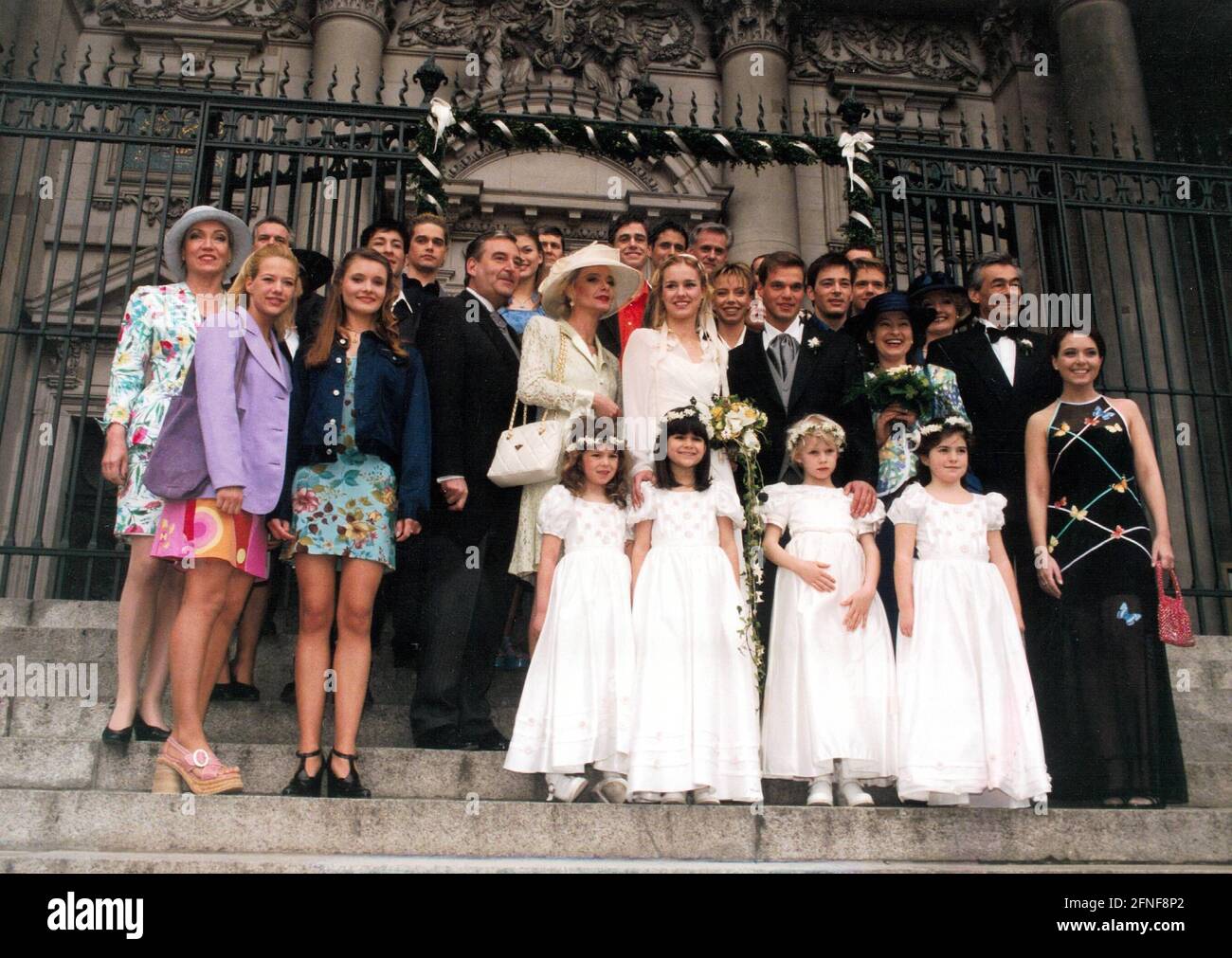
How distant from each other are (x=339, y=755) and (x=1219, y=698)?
16.0ft

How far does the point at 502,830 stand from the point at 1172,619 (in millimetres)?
3299

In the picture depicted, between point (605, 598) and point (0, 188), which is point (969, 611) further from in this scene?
point (0, 188)

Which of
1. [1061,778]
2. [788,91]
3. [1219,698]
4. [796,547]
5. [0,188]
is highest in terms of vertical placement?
[788,91]

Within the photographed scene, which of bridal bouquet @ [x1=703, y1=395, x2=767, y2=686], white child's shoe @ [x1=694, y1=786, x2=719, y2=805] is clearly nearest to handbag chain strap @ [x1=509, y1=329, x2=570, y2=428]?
bridal bouquet @ [x1=703, y1=395, x2=767, y2=686]

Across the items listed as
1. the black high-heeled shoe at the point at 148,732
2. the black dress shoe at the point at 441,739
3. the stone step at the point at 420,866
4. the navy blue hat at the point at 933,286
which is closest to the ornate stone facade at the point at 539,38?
the navy blue hat at the point at 933,286

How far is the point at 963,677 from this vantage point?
4.92 m

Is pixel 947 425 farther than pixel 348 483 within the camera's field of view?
Yes

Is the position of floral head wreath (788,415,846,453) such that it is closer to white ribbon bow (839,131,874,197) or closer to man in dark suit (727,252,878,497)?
man in dark suit (727,252,878,497)

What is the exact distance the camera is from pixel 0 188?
11.8m

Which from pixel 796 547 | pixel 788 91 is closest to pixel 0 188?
pixel 788 91

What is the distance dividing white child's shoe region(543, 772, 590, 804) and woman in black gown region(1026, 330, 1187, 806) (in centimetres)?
230

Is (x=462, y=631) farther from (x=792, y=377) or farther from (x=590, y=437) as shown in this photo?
(x=792, y=377)

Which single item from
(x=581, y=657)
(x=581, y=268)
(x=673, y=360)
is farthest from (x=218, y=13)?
(x=581, y=657)

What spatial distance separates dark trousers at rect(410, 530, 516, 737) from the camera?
507 centimetres
